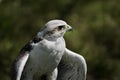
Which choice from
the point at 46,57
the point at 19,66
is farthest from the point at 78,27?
the point at 19,66

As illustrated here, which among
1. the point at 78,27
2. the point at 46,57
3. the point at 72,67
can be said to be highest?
the point at 46,57

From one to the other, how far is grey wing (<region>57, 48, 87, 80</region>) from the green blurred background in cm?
540

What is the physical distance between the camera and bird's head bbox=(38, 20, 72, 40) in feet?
13.3

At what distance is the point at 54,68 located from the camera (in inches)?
167

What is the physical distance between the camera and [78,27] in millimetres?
14664

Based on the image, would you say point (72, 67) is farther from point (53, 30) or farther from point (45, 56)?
point (53, 30)

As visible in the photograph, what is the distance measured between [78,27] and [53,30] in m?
10.6

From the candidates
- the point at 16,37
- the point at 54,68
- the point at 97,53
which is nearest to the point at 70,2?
the point at 97,53

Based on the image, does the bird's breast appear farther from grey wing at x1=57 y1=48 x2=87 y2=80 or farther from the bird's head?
grey wing at x1=57 y1=48 x2=87 y2=80

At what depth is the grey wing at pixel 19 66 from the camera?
394 centimetres

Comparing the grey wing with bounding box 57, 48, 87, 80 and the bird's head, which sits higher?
the bird's head

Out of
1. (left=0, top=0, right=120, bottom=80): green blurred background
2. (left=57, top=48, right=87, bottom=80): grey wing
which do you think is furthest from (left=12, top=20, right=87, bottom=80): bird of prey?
(left=0, top=0, right=120, bottom=80): green blurred background

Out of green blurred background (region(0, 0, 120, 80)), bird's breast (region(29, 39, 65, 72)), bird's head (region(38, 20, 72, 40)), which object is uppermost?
bird's head (region(38, 20, 72, 40))

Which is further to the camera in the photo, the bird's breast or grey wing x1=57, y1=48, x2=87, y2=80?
grey wing x1=57, y1=48, x2=87, y2=80
